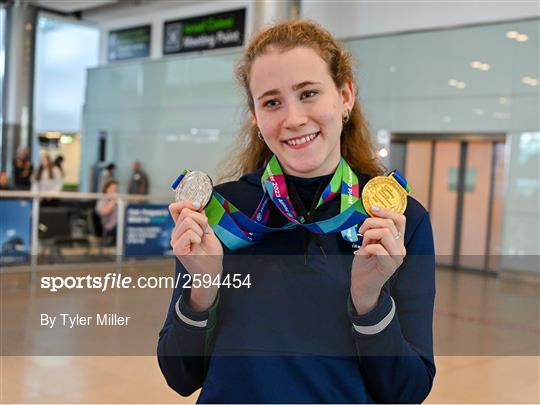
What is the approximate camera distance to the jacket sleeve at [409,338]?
1279 millimetres

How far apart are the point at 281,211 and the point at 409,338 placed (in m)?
0.37

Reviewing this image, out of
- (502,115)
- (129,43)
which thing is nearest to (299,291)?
(502,115)

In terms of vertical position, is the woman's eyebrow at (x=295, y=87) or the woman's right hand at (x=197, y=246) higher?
the woman's eyebrow at (x=295, y=87)

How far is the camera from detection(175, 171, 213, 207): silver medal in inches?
50.1

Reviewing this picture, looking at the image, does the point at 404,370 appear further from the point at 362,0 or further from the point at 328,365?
the point at 362,0

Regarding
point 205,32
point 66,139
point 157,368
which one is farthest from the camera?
point 66,139

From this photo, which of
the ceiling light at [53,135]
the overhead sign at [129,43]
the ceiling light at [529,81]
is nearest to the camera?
the ceiling light at [529,81]

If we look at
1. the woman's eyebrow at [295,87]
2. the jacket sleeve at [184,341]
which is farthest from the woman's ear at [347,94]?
the jacket sleeve at [184,341]

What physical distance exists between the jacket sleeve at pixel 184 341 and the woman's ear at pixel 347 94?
0.52 metres

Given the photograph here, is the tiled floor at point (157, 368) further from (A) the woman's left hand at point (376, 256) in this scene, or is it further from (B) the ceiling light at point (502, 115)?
(B) the ceiling light at point (502, 115)

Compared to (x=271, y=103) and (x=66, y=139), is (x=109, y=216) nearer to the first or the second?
(x=271, y=103)

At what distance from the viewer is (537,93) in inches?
453

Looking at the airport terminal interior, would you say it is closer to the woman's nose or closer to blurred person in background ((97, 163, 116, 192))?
blurred person in background ((97, 163, 116, 192))

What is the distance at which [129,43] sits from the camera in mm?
20125
